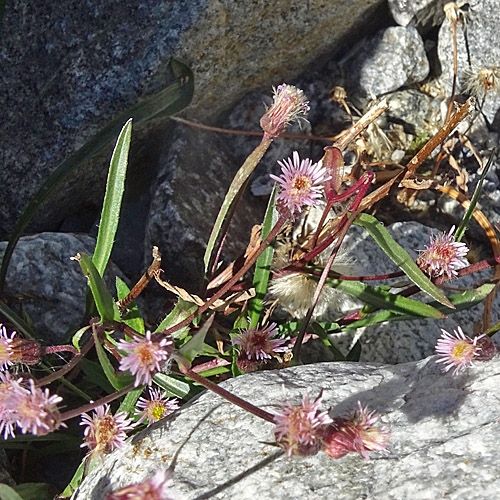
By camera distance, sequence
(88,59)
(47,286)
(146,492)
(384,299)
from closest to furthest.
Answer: (146,492), (384,299), (47,286), (88,59)

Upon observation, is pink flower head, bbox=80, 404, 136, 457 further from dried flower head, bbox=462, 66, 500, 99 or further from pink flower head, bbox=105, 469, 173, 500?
dried flower head, bbox=462, 66, 500, 99

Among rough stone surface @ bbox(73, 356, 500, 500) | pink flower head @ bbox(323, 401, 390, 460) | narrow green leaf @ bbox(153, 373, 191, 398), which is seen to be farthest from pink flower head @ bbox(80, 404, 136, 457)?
pink flower head @ bbox(323, 401, 390, 460)

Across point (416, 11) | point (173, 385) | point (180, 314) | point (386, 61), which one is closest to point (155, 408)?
point (173, 385)

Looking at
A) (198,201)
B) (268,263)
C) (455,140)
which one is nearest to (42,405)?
(268,263)

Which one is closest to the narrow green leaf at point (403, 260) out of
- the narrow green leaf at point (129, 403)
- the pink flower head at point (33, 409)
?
the narrow green leaf at point (129, 403)

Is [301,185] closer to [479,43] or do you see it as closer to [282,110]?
[282,110]
